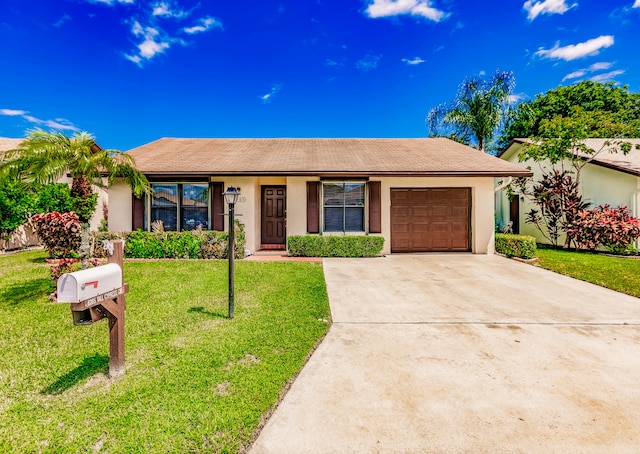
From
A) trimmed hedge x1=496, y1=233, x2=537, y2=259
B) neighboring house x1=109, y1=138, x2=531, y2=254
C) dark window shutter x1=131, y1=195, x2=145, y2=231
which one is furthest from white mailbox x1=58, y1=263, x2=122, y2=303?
trimmed hedge x1=496, y1=233, x2=537, y2=259

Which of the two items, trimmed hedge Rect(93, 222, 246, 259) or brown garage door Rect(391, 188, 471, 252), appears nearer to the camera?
trimmed hedge Rect(93, 222, 246, 259)

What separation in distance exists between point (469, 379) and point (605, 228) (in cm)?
1031

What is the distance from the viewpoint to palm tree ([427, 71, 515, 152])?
16500 mm

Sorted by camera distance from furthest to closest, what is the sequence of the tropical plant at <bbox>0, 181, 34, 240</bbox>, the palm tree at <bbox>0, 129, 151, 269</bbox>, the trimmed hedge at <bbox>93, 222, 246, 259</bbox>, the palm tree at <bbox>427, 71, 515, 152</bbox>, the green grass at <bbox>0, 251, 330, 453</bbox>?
the palm tree at <bbox>427, 71, 515, 152</bbox>
the tropical plant at <bbox>0, 181, 34, 240</bbox>
the trimmed hedge at <bbox>93, 222, 246, 259</bbox>
the palm tree at <bbox>0, 129, 151, 269</bbox>
the green grass at <bbox>0, 251, 330, 453</bbox>

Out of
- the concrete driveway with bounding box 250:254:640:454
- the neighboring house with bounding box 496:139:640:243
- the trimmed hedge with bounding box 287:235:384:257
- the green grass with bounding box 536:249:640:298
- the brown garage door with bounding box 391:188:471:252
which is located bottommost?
the concrete driveway with bounding box 250:254:640:454

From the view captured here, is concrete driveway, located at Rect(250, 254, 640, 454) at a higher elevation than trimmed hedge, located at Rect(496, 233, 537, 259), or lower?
lower

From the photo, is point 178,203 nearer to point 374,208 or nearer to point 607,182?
point 374,208

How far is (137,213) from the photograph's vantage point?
880 centimetres

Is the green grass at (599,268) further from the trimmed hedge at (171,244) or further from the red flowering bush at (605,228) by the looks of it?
the trimmed hedge at (171,244)

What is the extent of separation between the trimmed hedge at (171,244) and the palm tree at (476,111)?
1529 centimetres

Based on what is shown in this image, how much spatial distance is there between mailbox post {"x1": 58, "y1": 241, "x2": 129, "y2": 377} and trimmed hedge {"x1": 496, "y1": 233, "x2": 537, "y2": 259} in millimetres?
9655

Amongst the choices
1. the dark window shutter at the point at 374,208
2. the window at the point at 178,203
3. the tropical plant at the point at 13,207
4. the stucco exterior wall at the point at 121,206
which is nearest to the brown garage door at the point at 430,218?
the dark window shutter at the point at 374,208

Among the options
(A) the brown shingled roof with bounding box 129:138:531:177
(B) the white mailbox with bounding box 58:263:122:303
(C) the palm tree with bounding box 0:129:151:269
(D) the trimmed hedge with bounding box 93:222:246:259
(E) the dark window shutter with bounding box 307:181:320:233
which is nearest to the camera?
(B) the white mailbox with bounding box 58:263:122:303

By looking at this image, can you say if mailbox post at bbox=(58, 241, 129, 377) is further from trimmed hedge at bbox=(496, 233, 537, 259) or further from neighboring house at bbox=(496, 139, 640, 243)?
neighboring house at bbox=(496, 139, 640, 243)
